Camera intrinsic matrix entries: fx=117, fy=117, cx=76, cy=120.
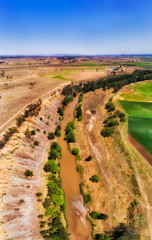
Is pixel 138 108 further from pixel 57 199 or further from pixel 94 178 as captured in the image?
pixel 57 199

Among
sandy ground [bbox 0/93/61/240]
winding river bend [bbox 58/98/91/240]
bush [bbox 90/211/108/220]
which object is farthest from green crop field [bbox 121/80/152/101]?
bush [bbox 90/211/108/220]

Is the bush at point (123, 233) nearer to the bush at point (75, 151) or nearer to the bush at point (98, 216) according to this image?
the bush at point (98, 216)

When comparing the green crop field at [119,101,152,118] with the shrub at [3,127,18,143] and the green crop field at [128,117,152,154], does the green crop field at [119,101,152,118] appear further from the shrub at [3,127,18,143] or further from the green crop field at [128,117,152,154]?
the shrub at [3,127,18,143]

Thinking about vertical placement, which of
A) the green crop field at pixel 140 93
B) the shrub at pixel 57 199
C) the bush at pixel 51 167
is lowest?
the shrub at pixel 57 199

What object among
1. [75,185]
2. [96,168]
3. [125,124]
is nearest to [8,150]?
[75,185]

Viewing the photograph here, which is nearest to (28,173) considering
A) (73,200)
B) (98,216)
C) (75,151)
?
(73,200)

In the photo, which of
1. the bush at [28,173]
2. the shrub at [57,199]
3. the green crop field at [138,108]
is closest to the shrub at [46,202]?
the shrub at [57,199]

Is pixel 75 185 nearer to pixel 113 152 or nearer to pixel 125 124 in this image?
pixel 113 152
